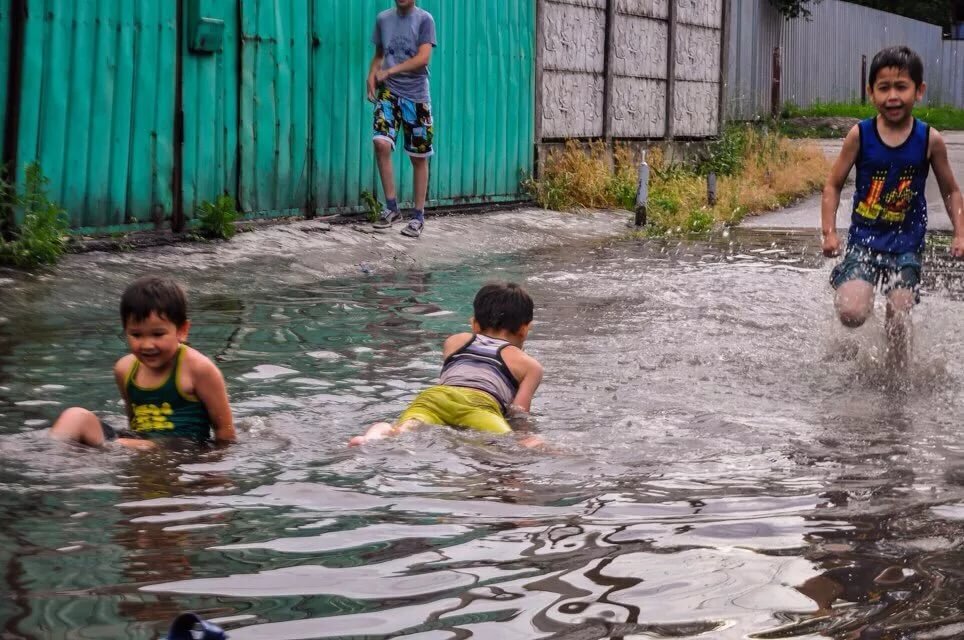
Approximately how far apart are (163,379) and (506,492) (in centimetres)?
156

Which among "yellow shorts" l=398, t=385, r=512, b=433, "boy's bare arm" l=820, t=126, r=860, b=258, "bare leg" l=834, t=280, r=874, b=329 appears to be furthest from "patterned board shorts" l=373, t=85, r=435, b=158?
"yellow shorts" l=398, t=385, r=512, b=433

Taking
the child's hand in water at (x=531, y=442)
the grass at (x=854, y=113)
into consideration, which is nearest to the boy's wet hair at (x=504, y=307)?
the child's hand in water at (x=531, y=442)

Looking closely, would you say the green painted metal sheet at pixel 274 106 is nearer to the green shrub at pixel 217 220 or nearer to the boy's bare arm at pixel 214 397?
the green shrub at pixel 217 220

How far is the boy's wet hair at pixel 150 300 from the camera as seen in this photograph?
482cm

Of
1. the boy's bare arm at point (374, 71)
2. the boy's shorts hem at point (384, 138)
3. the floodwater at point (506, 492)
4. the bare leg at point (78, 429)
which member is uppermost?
the boy's bare arm at point (374, 71)

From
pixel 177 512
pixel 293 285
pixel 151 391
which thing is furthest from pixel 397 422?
pixel 293 285

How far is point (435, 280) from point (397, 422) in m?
4.65

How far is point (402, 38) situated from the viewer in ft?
36.3

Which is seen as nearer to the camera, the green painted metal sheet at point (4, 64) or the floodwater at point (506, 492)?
the floodwater at point (506, 492)

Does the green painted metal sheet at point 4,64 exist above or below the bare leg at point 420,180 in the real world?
above

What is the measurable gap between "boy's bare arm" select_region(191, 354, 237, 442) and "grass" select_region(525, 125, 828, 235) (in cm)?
898

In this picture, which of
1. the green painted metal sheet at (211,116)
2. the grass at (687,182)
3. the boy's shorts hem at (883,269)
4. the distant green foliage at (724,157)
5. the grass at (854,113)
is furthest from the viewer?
A: the grass at (854,113)

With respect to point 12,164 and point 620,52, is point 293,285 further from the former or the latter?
point 620,52

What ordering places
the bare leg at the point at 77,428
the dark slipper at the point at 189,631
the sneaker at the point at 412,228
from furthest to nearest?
1. the sneaker at the point at 412,228
2. the bare leg at the point at 77,428
3. the dark slipper at the point at 189,631
